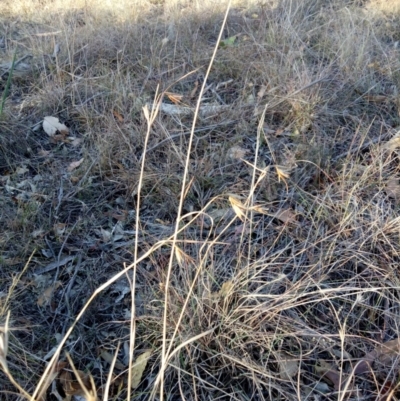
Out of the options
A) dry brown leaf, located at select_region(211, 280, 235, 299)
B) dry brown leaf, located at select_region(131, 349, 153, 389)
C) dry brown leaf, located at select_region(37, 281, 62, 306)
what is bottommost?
dry brown leaf, located at select_region(131, 349, 153, 389)

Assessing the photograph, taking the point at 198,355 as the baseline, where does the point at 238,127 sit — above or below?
above

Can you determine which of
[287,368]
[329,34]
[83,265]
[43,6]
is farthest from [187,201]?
[43,6]

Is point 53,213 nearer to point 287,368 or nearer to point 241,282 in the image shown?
point 241,282

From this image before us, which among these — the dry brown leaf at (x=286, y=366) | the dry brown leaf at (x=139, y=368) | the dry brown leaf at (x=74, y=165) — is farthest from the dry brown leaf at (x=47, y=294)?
the dry brown leaf at (x=286, y=366)

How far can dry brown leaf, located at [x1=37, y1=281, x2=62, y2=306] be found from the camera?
1.77m

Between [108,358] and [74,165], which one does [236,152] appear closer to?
[74,165]

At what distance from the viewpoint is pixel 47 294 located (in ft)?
5.91

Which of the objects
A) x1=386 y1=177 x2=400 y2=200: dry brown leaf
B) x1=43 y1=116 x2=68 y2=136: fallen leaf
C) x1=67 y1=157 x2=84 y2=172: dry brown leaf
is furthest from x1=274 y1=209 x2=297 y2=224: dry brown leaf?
x1=43 y1=116 x2=68 y2=136: fallen leaf

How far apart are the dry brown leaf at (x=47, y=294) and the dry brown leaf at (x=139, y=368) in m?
0.47

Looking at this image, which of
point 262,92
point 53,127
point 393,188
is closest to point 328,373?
point 393,188

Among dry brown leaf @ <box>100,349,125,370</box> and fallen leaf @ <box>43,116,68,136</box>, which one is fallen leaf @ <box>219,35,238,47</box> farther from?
dry brown leaf @ <box>100,349,125,370</box>

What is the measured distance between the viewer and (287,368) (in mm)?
1505

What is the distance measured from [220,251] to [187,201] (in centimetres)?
40

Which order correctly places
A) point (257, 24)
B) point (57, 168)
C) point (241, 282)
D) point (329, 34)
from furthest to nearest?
point (257, 24)
point (329, 34)
point (57, 168)
point (241, 282)
